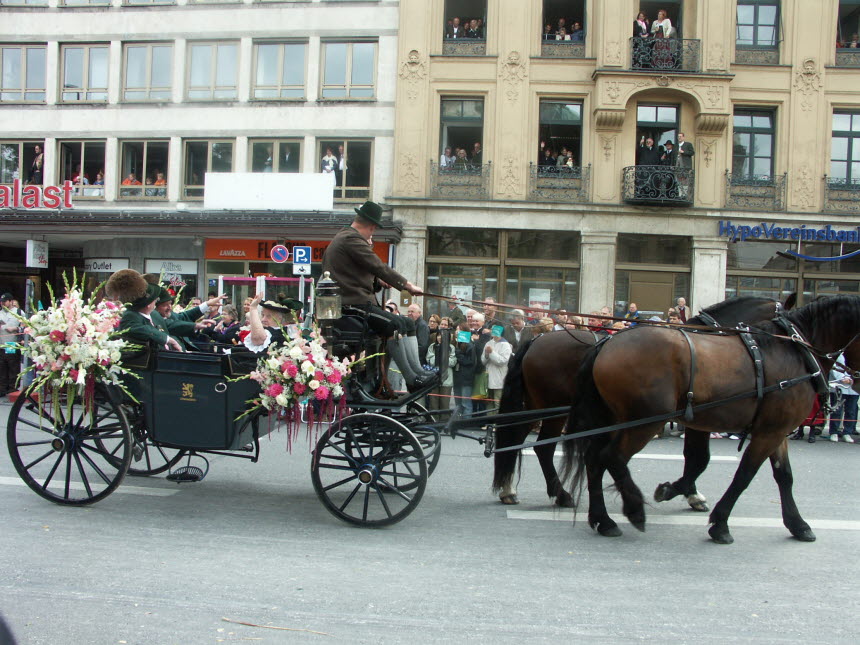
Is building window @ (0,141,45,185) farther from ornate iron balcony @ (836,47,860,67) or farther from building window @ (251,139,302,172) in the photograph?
ornate iron balcony @ (836,47,860,67)

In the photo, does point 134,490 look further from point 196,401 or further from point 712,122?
point 712,122

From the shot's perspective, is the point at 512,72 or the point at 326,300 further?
the point at 512,72

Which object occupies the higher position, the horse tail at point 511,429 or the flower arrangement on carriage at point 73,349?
the flower arrangement on carriage at point 73,349

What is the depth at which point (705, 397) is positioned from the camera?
5.46 m

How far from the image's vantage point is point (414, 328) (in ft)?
20.7

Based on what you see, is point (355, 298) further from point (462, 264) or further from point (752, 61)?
point (752, 61)

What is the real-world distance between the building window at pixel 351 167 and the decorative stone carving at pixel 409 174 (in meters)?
1.14

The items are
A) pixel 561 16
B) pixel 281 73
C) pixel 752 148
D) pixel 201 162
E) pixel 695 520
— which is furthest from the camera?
pixel 201 162

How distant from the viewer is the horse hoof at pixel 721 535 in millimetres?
5441

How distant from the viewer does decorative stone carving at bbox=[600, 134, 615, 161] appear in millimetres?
20094

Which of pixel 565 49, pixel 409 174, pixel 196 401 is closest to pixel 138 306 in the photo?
pixel 196 401

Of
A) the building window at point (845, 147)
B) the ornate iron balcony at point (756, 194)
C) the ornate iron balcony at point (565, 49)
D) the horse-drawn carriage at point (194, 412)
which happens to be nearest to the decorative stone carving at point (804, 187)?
the ornate iron balcony at point (756, 194)

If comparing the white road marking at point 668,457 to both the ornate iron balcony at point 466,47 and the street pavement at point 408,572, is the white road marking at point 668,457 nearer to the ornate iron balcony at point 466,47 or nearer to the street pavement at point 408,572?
the street pavement at point 408,572

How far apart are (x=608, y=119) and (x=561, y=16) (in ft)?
11.3
